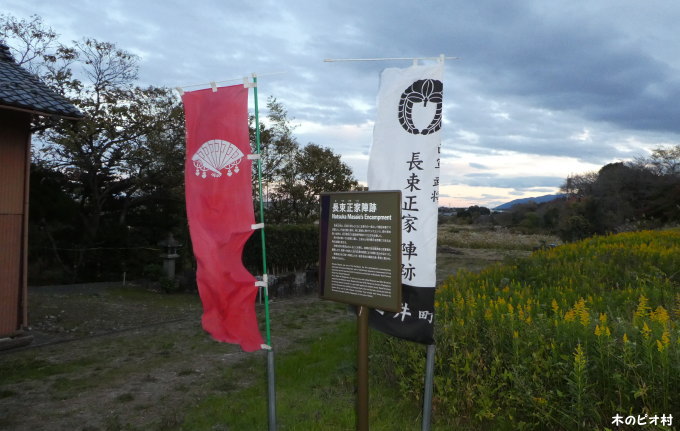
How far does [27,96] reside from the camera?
8.55 meters

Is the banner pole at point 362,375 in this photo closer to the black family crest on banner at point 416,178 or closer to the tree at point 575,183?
the black family crest on banner at point 416,178

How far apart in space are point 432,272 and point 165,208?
18617mm

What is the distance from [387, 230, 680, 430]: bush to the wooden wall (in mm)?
7813

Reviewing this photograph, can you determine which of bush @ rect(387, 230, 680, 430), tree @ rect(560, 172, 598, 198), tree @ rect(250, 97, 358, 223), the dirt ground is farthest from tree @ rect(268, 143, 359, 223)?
tree @ rect(560, 172, 598, 198)

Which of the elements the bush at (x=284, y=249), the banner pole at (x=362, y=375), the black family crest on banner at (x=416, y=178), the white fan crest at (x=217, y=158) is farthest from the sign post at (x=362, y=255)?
the bush at (x=284, y=249)

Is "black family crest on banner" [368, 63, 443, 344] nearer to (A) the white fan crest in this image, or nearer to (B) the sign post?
(B) the sign post

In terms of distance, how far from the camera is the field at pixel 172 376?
5160 millimetres

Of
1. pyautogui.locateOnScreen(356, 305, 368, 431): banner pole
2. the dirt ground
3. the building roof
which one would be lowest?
the dirt ground

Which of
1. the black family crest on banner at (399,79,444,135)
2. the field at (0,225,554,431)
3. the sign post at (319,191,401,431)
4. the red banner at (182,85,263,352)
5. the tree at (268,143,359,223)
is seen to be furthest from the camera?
the tree at (268,143,359,223)

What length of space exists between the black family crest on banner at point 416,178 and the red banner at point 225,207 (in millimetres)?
1329

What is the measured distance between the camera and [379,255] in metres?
3.93

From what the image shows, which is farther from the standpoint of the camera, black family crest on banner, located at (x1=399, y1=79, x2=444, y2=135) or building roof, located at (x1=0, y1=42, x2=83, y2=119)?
building roof, located at (x1=0, y1=42, x2=83, y2=119)

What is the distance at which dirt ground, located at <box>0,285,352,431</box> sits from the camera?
5.62 m

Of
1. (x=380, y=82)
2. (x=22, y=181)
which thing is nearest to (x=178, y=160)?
(x=22, y=181)
